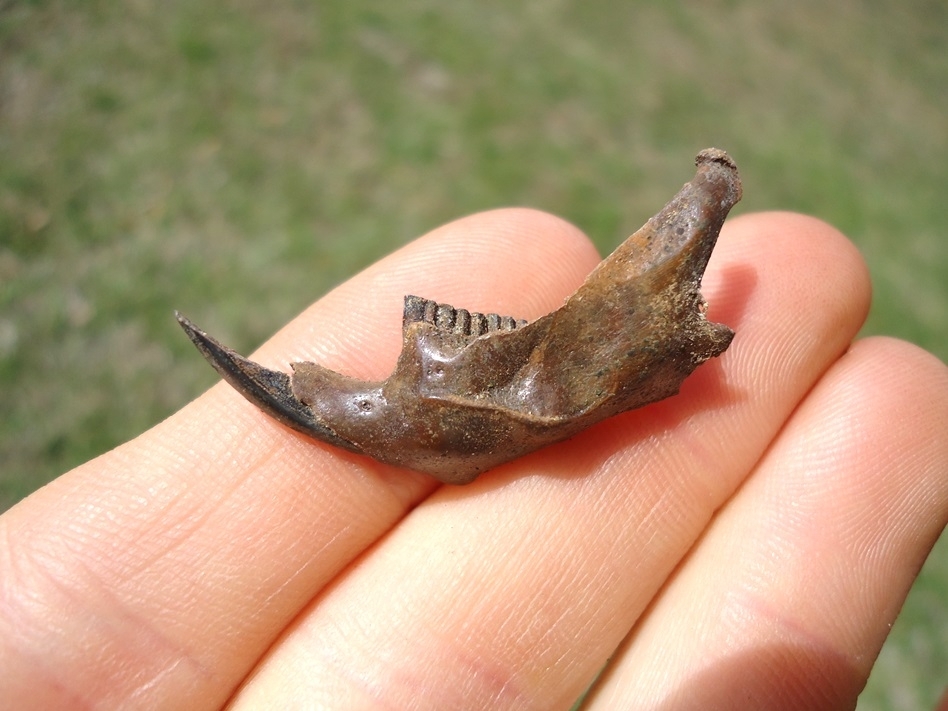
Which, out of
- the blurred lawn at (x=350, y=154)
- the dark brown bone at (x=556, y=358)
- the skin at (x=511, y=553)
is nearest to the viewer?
the dark brown bone at (x=556, y=358)

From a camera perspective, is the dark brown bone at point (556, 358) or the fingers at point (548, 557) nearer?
the dark brown bone at point (556, 358)

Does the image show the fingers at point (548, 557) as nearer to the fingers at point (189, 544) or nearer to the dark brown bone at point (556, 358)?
the fingers at point (189, 544)

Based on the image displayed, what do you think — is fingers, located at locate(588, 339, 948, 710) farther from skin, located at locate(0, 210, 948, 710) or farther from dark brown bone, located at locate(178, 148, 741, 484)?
dark brown bone, located at locate(178, 148, 741, 484)

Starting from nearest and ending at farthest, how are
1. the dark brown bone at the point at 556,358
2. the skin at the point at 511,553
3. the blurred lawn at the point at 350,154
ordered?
the dark brown bone at the point at 556,358, the skin at the point at 511,553, the blurred lawn at the point at 350,154

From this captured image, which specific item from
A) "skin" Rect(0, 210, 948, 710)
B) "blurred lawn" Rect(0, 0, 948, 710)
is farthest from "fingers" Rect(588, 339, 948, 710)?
"blurred lawn" Rect(0, 0, 948, 710)

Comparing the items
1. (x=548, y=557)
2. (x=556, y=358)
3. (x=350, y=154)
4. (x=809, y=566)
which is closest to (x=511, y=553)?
(x=548, y=557)

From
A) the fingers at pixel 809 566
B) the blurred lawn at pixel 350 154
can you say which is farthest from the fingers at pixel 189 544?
the blurred lawn at pixel 350 154

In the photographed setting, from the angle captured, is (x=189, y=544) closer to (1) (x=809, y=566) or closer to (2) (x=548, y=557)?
(2) (x=548, y=557)

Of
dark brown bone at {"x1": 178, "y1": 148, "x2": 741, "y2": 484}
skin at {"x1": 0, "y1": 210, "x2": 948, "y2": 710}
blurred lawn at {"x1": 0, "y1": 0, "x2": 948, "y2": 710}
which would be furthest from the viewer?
blurred lawn at {"x1": 0, "y1": 0, "x2": 948, "y2": 710}
